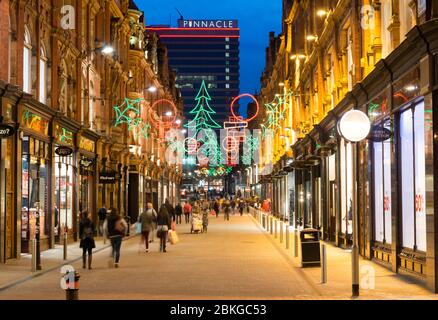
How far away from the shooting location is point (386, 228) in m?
21.5

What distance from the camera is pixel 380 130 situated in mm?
19578

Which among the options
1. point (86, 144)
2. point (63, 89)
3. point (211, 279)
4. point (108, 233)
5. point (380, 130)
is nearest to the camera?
point (211, 279)

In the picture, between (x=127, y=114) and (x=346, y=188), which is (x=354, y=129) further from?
(x=127, y=114)

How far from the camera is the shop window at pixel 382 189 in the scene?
2097cm

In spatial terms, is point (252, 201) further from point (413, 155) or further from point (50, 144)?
point (413, 155)

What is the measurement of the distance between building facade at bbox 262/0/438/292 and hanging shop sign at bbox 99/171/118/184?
986 cm

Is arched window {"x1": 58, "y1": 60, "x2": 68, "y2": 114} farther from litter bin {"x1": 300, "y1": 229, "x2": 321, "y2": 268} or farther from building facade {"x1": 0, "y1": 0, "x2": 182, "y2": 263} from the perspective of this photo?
litter bin {"x1": 300, "y1": 229, "x2": 321, "y2": 268}

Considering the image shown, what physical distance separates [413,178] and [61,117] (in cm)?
1596

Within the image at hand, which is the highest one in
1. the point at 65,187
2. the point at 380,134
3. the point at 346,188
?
the point at 380,134

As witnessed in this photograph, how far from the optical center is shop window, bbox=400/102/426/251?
17172mm

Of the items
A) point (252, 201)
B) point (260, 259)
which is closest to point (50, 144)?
point (260, 259)

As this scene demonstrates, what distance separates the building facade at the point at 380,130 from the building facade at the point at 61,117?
1014 centimetres

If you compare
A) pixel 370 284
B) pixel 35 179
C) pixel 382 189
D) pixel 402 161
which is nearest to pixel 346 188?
pixel 382 189

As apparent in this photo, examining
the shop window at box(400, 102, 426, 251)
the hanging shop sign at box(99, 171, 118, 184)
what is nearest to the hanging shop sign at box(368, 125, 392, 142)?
the shop window at box(400, 102, 426, 251)
